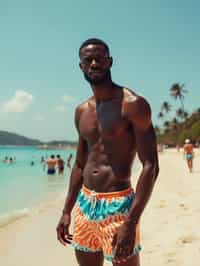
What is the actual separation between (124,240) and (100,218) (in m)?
0.23

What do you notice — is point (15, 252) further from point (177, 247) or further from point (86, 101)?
point (86, 101)

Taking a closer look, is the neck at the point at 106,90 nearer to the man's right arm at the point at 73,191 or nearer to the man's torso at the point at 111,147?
the man's torso at the point at 111,147

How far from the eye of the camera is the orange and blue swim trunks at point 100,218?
1.92 metres

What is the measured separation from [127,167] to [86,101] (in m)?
0.57

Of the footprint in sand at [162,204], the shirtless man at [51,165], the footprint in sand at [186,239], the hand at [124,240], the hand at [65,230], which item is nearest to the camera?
the hand at [124,240]

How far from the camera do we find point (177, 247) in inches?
167

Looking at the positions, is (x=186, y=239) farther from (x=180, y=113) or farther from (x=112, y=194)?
(x=180, y=113)

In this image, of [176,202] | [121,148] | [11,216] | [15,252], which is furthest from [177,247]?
[11,216]

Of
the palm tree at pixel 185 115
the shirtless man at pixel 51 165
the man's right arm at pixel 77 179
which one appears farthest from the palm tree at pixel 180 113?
the man's right arm at pixel 77 179

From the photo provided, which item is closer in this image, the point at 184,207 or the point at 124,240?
the point at 124,240

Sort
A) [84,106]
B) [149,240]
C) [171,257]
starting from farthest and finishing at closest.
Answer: [149,240], [171,257], [84,106]

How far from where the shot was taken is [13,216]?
857cm

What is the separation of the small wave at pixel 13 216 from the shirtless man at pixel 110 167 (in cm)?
573

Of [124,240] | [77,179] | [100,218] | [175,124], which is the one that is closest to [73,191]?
[77,179]
